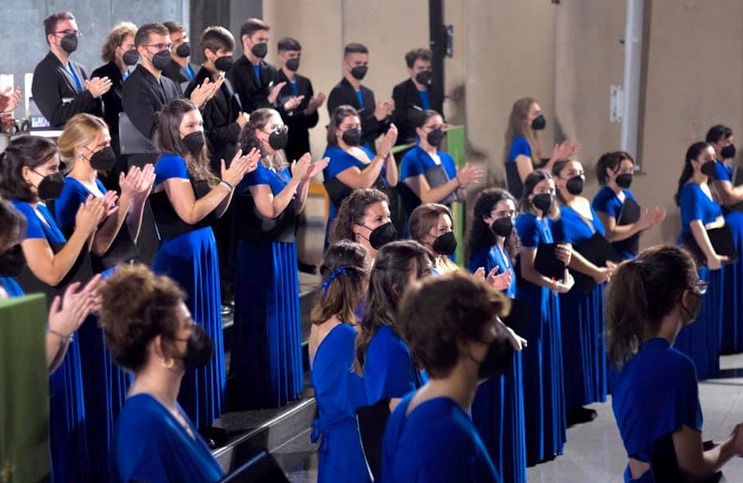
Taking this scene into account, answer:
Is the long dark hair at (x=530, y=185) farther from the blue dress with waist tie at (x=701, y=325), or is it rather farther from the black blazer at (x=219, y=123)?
the blue dress with waist tie at (x=701, y=325)

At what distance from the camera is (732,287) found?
9.58 meters

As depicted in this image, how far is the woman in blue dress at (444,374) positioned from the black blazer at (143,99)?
14.2 feet

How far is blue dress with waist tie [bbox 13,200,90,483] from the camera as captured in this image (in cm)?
529

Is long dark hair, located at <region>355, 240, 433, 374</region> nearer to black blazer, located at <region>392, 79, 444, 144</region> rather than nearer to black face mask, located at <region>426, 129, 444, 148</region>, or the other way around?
black face mask, located at <region>426, 129, 444, 148</region>

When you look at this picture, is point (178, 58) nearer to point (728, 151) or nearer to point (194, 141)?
point (194, 141)

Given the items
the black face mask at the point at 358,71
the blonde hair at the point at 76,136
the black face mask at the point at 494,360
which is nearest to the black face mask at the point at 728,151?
the black face mask at the point at 358,71

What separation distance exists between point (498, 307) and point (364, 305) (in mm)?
1318

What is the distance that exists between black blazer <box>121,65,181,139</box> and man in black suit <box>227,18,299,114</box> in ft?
A: 3.82

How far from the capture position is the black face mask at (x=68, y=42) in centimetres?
770

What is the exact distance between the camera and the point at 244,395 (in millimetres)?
6977

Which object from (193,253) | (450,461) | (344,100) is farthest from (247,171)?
(450,461)

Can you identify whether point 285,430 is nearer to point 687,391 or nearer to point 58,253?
point 58,253

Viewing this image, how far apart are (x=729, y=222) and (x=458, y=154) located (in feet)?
6.78

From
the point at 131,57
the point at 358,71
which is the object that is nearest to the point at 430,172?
the point at 358,71
